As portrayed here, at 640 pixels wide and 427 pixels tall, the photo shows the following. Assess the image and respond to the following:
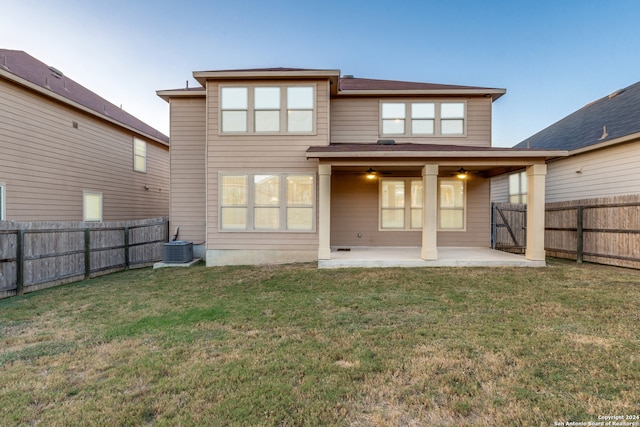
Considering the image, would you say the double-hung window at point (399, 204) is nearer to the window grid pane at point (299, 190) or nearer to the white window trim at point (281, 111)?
the window grid pane at point (299, 190)

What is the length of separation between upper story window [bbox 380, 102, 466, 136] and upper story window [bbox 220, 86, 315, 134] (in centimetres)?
268

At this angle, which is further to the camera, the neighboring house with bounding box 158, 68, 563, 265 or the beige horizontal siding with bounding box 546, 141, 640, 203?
the beige horizontal siding with bounding box 546, 141, 640, 203

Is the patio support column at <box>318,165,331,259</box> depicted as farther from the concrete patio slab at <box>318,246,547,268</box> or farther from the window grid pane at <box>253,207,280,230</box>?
the window grid pane at <box>253,207,280,230</box>

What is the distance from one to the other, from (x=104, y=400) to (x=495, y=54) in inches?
912

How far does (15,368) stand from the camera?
2.90 m

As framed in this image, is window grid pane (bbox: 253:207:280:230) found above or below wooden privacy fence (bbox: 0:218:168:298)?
above

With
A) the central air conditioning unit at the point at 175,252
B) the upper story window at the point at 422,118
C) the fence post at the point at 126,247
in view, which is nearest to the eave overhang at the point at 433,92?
the upper story window at the point at 422,118

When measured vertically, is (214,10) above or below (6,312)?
above

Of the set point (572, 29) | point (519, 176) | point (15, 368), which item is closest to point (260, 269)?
point (15, 368)

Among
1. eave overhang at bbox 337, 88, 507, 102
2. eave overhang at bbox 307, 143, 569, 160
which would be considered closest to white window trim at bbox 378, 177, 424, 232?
eave overhang at bbox 307, 143, 569, 160

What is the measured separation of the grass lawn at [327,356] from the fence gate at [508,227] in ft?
14.1

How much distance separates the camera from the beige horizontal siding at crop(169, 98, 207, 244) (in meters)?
9.66

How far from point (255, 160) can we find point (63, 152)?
6.46 meters

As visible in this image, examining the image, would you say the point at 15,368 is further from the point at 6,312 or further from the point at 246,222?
the point at 246,222
